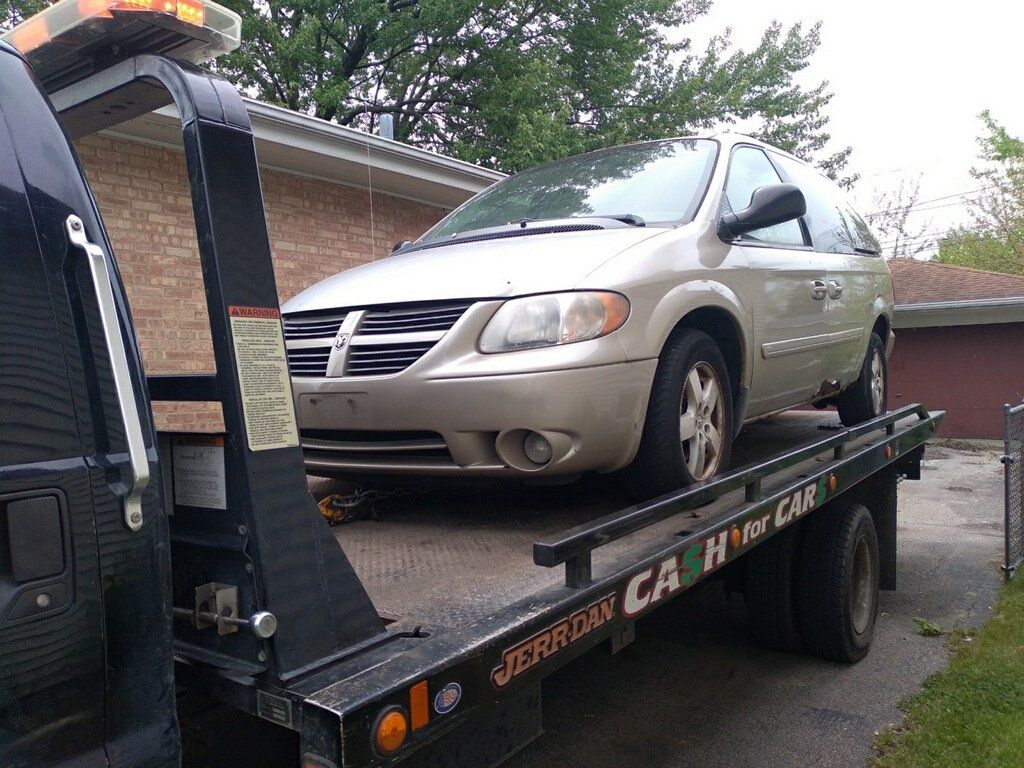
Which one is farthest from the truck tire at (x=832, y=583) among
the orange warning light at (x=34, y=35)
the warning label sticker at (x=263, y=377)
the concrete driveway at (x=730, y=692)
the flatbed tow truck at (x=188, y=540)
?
the orange warning light at (x=34, y=35)

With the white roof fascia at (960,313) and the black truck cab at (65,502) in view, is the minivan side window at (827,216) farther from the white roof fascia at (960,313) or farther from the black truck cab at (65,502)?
the white roof fascia at (960,313)

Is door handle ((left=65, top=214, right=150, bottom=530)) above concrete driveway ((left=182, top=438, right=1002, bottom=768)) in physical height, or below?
above

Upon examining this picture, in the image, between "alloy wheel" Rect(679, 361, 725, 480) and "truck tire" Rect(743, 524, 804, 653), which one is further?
"truck tire" Rect(743, 524, 804, 653)

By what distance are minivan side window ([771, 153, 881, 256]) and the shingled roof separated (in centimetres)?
1314

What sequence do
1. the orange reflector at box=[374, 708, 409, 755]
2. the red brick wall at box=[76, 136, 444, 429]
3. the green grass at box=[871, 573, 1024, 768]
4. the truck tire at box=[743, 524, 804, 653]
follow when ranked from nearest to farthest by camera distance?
the orange reflector at box=[374, 708, 409, 755] → the green grass at box=[871, 573, 1024, 768] → the truck tire at box=[743, 524, 804, 653] → the red brick wall at box=[76, 136, 444, 429]

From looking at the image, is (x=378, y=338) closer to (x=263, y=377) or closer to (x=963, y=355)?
(x=263, y=377)

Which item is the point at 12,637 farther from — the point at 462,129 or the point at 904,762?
the point at 462,129

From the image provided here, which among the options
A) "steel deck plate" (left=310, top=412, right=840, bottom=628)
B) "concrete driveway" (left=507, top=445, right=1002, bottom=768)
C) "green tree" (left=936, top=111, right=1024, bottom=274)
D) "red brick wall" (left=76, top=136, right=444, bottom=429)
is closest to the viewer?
"steel deck plate" (left=310, top=412, right=840, bottom=628)

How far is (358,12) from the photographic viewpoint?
46.7 feet

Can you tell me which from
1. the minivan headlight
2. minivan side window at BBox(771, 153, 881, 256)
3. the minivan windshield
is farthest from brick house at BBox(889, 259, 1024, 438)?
the minivan headlight

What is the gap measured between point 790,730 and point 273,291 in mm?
3208

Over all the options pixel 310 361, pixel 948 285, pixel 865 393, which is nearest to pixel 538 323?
pixel 310 361

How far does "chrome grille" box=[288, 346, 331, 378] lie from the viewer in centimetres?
296

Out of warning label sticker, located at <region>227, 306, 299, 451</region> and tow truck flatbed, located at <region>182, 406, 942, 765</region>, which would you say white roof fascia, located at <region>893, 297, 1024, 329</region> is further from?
warning label sticker, located at <region>227, 306, 299, 451</region>
